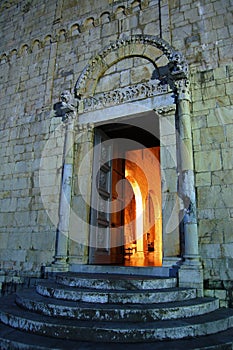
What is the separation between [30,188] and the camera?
5438 millimetres

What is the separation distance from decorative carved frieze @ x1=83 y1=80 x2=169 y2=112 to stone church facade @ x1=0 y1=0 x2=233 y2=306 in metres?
0.02

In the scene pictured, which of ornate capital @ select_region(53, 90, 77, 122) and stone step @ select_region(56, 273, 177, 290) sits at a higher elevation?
ornate capital @ select_region(53, 90, 77, 122)

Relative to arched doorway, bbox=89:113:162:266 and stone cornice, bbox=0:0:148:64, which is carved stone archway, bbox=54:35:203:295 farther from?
stone cornice, bbox=0:0:148:64

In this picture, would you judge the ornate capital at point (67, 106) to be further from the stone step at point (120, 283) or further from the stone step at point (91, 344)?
the stone step at point (91, 344)

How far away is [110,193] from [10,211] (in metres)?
2.06

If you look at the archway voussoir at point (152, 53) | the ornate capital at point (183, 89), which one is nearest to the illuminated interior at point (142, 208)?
the archway voussoir at point (152, 53)

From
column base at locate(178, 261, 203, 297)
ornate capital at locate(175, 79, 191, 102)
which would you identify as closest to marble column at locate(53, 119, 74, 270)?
column base at locate(178, 261, 203, 297)

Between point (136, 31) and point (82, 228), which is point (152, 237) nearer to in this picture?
point (82, 228)

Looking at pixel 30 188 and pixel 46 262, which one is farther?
pixel 30 188

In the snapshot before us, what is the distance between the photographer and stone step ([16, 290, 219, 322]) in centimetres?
261

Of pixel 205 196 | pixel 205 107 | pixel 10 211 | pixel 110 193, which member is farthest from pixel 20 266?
pixel 205 107

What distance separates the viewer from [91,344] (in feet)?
7.38

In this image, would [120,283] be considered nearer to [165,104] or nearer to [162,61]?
[165,104]

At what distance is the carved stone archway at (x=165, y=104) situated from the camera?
3.73 meters
